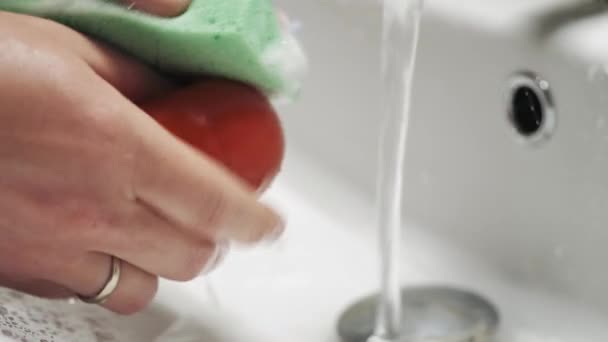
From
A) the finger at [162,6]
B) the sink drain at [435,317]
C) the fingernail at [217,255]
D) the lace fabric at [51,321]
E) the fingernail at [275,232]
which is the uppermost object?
the finger at [162,6]

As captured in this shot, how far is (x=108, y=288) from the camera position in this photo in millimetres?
344

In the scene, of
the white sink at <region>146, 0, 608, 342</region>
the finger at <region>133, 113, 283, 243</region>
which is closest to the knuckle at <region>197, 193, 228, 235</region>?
the finger at <region>133, 113, 283, 243</region>

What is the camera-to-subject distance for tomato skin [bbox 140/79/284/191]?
0.32 metres

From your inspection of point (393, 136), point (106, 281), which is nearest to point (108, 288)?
point (106, 281)

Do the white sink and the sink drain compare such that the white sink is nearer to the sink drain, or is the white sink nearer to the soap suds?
the sink drain

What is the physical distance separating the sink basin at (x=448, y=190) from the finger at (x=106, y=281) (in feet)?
0.08

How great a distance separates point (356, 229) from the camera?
0.57 meters

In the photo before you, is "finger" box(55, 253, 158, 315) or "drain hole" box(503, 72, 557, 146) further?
"drain hole" box(503, 72, 557, 146)

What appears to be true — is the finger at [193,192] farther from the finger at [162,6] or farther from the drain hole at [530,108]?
the drain hole at [530,108]

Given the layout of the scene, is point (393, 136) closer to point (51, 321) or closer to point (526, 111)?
point (526, 111)

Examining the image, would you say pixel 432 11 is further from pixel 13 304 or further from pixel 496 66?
pixel 13 304

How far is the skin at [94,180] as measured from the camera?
28cm

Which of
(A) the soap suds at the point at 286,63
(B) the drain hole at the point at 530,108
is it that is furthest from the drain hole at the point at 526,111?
(A) the soap suds at the point at 286,63

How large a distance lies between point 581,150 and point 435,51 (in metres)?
0.11
